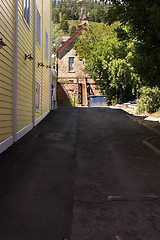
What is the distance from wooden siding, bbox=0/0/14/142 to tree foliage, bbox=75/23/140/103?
16789 mm

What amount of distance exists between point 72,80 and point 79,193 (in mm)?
32473

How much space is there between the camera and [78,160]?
6504 millimetres

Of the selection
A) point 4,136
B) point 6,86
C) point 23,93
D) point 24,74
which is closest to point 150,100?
point 24,74

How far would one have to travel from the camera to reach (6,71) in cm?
738

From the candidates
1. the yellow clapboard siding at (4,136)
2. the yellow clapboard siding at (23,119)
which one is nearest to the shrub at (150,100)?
the yellow clapboard siding at (23,119)

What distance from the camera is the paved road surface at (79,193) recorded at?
3068 mm

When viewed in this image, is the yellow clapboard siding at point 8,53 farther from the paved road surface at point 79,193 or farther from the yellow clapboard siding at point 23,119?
the paved road surface at point 79,193

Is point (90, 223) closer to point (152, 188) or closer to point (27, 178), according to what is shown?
point (152, 188)

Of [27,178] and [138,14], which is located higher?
[138,14]

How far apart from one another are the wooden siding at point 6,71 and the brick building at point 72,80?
86.9ft

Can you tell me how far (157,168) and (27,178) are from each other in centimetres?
292

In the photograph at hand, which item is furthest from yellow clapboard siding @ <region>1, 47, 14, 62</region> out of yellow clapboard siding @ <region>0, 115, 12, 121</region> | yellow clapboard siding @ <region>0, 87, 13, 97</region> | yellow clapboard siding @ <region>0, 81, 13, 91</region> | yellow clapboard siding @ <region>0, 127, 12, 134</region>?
yellow clapboard siding @ <region>0, 127, 12, 134</region>

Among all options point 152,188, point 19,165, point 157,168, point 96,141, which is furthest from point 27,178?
point 96,141

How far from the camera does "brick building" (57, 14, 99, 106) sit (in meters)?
35.0
